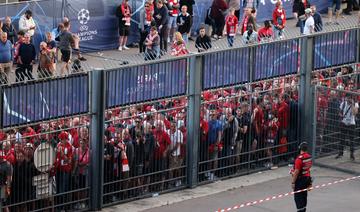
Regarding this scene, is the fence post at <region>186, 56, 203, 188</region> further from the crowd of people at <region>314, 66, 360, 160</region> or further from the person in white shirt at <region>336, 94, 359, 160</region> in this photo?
the person in white shirt at <region>336, 94, 359, 160</region>

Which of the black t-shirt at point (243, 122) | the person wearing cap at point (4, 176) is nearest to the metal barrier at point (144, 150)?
the black t-shirt at point (243, 122)

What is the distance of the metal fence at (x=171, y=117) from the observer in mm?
23969

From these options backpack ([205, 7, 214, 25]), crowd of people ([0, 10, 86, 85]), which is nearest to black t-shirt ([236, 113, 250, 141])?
crowd of people ([0, 10, 86, 85])

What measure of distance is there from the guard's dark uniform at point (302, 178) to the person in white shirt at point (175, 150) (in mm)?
3216

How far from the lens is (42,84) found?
77.2ft

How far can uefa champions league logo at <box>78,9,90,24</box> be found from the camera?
35281 mm

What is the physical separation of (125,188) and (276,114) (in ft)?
14.0

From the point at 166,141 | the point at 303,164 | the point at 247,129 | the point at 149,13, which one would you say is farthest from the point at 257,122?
the point at 149,13

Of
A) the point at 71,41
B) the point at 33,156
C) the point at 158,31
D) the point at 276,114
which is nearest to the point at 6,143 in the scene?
the point at 33,156

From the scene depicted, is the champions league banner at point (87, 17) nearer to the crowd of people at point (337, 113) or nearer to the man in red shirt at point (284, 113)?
the man in red shirt at point (284, 113)

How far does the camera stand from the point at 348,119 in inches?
1099

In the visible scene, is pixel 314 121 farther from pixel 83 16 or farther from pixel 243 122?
pixel 83 16

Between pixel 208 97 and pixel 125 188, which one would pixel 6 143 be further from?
pixel 208 97

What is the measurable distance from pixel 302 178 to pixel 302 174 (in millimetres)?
75
